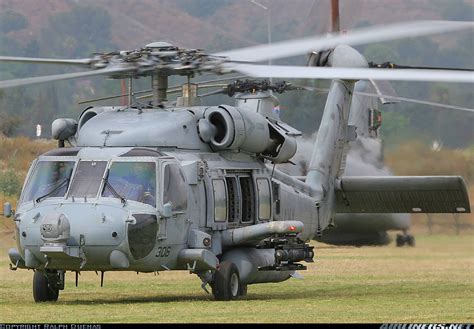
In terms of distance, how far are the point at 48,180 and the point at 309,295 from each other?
13.2 ft

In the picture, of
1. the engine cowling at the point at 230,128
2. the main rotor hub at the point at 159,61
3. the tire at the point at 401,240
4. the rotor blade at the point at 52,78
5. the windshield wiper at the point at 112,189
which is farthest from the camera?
the tire at the point at 401,240

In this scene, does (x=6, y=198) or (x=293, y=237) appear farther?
(x=6, y=198)

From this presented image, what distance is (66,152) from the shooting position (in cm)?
1833

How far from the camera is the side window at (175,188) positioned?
17938 mm

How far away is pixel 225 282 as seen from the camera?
60.1 ft

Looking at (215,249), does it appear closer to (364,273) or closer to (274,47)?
(274,47)

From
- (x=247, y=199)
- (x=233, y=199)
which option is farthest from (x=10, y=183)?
(x=233, y=199)

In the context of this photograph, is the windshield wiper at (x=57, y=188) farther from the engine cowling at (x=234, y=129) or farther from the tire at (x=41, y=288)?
the engine cowling at (x=234, y=129)

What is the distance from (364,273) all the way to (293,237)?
5164 millimetres

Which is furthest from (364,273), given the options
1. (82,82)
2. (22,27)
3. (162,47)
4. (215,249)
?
(22,27)

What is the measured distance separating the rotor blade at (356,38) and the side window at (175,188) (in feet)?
4.86

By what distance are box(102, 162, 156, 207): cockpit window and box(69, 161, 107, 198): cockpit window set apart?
11cm

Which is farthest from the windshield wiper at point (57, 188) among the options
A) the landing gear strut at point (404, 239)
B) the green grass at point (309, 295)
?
the landing gear strut at point (404, 239)

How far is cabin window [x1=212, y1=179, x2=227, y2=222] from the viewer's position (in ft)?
61.7
